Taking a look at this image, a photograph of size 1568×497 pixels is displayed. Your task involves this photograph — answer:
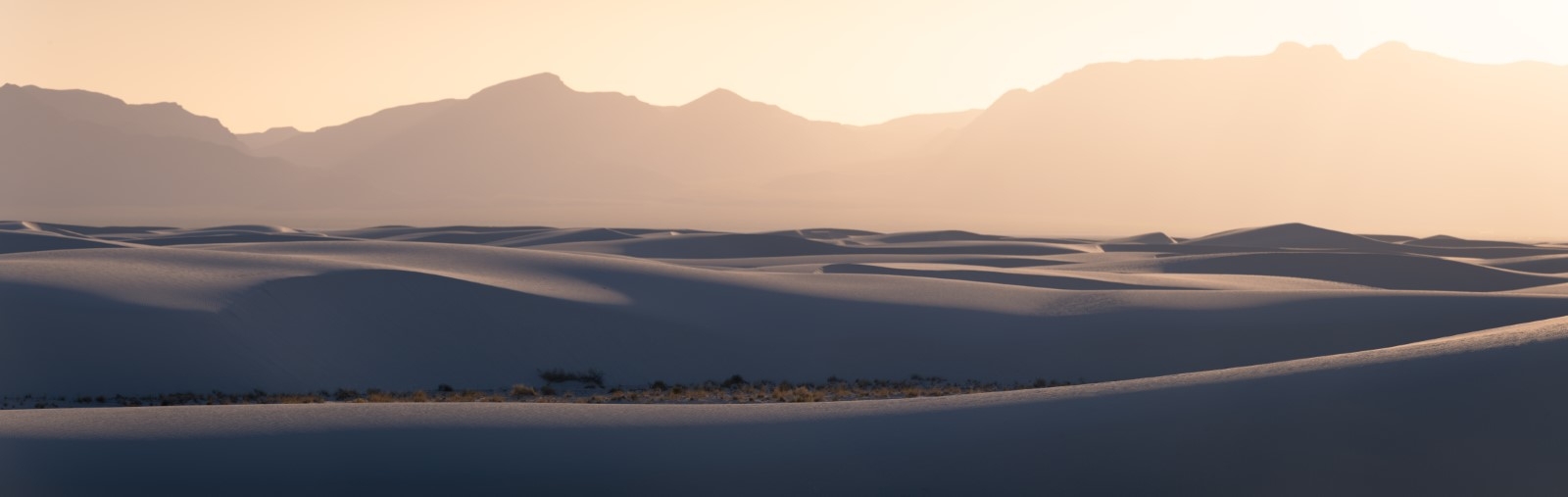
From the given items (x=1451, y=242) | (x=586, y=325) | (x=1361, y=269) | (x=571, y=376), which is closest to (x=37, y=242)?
(x=586, y=325)

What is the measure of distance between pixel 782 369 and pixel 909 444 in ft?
30.8

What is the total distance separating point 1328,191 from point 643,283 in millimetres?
194163

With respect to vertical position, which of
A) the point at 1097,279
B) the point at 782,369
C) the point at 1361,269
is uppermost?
the point at 1361,269

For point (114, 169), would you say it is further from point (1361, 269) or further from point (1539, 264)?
point (1539, 264)

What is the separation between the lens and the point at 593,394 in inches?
622

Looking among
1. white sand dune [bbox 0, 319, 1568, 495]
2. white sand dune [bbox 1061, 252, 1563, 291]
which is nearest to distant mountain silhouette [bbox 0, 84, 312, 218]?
white sand dune [bbox 1061, 252, 1563, 291]

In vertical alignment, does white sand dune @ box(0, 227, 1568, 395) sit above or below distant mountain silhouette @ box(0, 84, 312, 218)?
below

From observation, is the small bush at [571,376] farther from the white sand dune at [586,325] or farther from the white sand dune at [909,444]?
the white sand dune at [909,444]

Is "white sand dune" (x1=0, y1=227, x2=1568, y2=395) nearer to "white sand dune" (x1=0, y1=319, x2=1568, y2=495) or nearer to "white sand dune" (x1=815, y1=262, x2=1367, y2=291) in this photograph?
"white sand dune" (x1=815, y1=262, x2=1367, y2=291)

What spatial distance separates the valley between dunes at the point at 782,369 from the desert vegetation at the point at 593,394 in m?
0.41

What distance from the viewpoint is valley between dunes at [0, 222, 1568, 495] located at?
8.24 m

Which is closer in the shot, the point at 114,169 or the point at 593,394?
the point at 593,394

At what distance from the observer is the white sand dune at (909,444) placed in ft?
26.6

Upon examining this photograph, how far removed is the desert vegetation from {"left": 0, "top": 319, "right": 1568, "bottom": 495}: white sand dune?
451 cm
